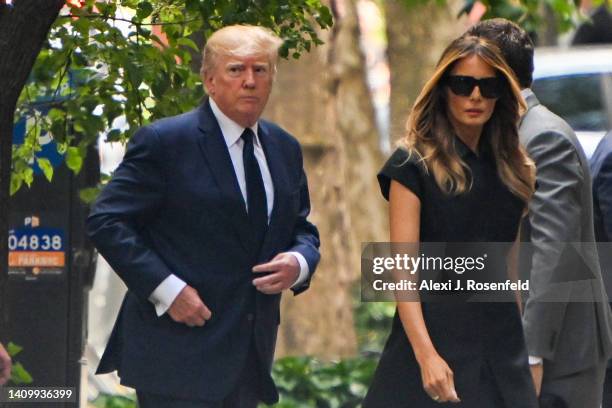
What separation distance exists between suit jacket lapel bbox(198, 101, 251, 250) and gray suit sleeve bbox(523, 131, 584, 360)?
1.02 meters

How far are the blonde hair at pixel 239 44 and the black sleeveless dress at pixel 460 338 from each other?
581 millimetres

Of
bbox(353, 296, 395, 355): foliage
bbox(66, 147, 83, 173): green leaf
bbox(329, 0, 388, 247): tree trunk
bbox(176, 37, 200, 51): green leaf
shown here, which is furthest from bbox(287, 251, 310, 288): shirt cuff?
bbox(329, 0, 388, 247): tree trunk

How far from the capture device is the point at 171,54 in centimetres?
705

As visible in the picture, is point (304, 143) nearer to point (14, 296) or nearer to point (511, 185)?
point (14, 296)

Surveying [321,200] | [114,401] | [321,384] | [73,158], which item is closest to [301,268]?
[73,158]

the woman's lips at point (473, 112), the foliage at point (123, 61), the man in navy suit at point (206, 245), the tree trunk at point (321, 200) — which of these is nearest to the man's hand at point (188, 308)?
the man in navy suit at point (206, 245)

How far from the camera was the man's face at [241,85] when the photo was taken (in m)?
5.65

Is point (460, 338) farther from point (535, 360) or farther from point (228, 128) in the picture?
point (228, 128)

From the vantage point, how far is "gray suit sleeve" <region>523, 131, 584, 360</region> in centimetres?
594

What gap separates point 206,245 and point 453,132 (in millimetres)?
843

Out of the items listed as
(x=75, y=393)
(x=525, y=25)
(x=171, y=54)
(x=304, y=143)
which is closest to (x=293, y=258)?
(x=171, y=54)

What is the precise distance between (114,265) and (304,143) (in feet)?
25.9

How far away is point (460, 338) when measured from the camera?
5418 mm

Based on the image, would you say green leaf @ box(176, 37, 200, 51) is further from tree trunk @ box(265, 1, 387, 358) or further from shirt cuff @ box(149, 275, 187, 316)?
tree trunk @ box(265, 1, 387, 358)
